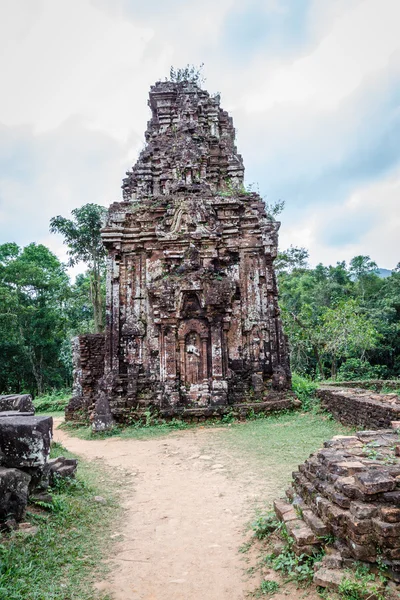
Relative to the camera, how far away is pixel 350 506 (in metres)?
3.21

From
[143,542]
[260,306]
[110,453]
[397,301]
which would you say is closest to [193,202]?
[260,306]

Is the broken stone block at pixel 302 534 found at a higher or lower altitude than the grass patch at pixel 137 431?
higher

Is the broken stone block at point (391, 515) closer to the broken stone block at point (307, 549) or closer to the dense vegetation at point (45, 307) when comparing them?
the broken stone block at point (307, 549)

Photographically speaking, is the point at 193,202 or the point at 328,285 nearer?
the point at 193,202

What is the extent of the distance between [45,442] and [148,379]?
24.0 ft

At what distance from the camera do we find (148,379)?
1215cm

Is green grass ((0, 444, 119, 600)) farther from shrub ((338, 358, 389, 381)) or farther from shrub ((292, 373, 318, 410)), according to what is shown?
shrub ((338, 358, 389, 381))

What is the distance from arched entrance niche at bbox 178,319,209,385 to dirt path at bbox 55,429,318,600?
3.72 metres

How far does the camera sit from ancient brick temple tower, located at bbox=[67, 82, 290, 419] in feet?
38.8

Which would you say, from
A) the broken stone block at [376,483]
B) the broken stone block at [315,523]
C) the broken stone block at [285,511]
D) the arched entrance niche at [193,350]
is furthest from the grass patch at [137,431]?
the broken stone block at [376,483]

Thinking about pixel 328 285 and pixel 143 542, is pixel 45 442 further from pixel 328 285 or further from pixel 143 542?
pixel 328 285

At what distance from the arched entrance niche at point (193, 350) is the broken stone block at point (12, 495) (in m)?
7.66

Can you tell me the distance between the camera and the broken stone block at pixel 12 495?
4.09 m

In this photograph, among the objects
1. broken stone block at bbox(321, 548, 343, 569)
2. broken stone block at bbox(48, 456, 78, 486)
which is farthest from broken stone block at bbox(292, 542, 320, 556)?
broken stone block at bbox(48, 456, 78, 486)
